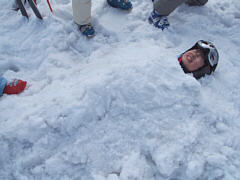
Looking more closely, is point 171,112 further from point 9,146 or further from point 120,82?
point 9,146

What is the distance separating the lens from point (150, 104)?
170 cm

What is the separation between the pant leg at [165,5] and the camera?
2399 millimetres

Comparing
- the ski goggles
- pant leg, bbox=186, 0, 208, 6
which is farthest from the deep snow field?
pant leg, bbox=186, 0, 208, 6

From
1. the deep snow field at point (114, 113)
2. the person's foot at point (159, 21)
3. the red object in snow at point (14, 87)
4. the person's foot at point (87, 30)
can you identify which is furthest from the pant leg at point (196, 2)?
the red object in snow at point (14, 87)

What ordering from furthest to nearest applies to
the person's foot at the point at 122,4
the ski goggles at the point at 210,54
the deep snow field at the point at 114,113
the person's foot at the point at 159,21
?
1. the person's foot at the point at 122,4
2. the person's foot at the point at 159,21
3. the ski goggles at the point at 210,54
4. the deep snow field at the point at 114,113

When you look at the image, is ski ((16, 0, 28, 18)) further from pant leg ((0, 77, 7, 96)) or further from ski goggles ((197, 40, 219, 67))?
ski goggles ((197, 40, 219, 67))

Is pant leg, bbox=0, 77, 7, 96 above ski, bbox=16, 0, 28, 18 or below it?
below

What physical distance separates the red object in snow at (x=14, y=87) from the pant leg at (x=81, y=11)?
41.1 inches

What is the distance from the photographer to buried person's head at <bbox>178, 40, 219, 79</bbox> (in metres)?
2.13

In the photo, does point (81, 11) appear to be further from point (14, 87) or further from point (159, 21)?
point (14, 87)

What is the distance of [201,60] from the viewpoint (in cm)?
217

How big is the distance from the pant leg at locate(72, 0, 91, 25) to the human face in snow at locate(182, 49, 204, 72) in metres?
1.28

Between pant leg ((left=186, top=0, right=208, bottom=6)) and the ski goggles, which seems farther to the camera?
pant leg ((left=186, top=0, right=208, bottom=6))

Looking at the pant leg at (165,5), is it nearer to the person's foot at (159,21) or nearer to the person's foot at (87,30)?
the person's foot at (159,21)
